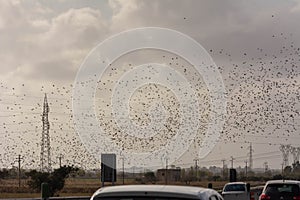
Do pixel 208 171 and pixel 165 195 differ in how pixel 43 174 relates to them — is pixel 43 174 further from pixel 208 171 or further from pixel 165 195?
pixel 208 171

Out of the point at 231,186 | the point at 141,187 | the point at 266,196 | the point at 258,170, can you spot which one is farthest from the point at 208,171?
the point at 141,187

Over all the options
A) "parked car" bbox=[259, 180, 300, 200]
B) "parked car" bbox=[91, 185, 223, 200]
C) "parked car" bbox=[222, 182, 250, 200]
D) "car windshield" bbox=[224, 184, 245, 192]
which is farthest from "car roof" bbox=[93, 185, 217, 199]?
"car windshield" bbox=[224, 184, 245, 192]

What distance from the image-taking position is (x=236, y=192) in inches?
1907

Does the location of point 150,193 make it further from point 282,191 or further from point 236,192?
point 236,192

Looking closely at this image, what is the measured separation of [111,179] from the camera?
30031 mm

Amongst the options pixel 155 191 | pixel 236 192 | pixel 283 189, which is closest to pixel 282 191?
pixel 283 189

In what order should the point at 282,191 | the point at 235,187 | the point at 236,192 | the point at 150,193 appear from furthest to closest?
the point at 235,187, the point at 236,192, the point at 282,191, the point at 150,193

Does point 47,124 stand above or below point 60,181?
above


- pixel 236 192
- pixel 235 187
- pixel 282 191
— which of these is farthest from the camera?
pixel 235 187

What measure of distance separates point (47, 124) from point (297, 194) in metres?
42.6

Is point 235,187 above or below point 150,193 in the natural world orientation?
below

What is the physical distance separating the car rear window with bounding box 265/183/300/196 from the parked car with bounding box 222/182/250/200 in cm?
1263

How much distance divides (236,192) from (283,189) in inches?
722

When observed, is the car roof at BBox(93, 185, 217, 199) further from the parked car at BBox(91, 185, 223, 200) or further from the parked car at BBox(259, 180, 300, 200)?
the parked car at BBox(259, 180, 300, 200)
